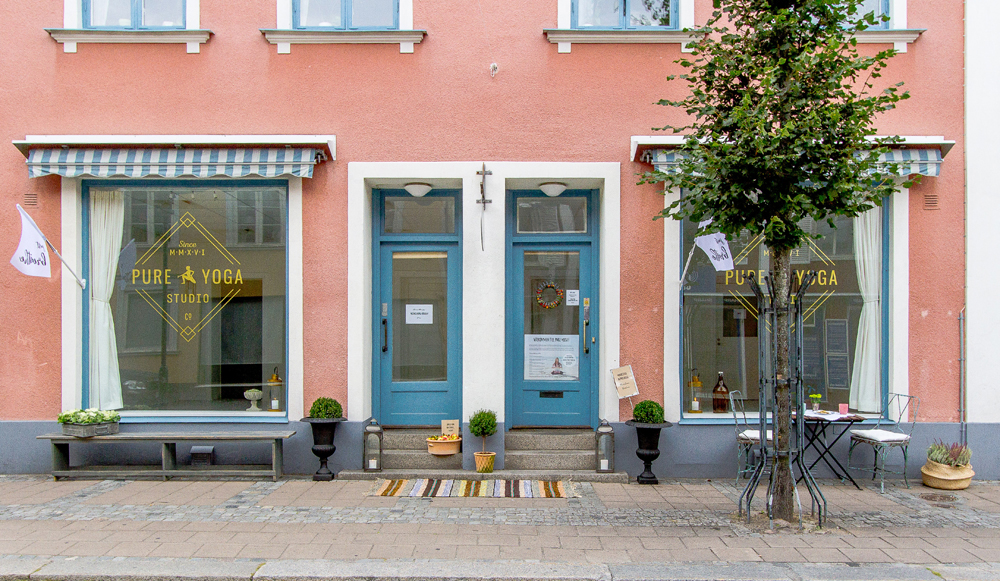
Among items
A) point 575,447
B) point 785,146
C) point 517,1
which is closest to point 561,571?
point 575,447

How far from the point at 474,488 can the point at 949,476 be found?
15.2 feet

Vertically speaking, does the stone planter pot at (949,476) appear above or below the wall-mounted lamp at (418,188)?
below

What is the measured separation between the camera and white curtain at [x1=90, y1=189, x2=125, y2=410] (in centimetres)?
707

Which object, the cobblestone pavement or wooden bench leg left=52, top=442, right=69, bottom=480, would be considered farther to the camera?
wooden bench leg left=52, top=442, right=69, bottom=480

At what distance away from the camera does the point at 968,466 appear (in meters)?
6.52

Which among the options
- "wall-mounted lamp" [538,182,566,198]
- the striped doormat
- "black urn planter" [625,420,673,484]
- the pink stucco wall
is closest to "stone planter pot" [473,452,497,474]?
the striped doormat

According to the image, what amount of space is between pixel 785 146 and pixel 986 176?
11.5 feet

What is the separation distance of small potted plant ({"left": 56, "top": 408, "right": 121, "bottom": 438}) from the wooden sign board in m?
5.19

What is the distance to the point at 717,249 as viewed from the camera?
6.69 metres

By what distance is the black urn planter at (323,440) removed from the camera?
6.58m

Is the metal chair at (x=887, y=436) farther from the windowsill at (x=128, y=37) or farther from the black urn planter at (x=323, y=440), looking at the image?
the windowsill at (x=128, y=37)

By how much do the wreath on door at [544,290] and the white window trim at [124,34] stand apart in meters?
4.40

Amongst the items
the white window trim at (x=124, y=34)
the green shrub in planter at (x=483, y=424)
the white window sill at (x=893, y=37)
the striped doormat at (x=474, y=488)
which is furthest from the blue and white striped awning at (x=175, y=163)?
the white window sill at (x=893, y=37)

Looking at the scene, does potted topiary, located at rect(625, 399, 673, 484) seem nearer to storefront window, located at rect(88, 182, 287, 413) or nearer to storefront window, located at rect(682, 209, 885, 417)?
storefront window, located at rect(682, 209, 885, 417)
